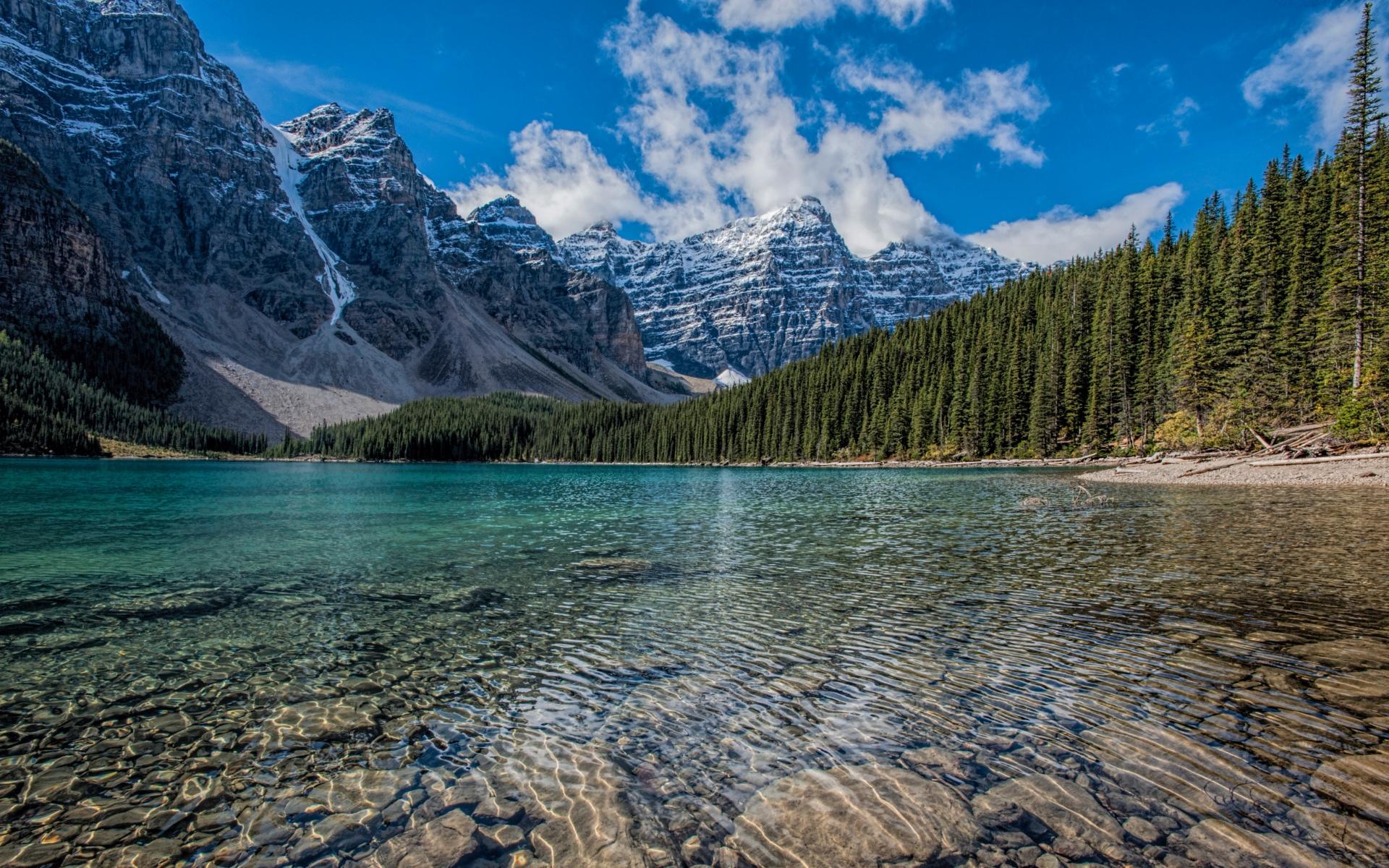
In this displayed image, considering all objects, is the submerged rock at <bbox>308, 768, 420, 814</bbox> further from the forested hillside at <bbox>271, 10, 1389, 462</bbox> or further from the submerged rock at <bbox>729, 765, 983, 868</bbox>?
the forested hillside at <bbox>271, 10, 1389, 462</bbox>

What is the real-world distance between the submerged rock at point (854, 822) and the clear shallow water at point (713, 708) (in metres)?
0.04

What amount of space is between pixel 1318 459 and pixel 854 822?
54160 millimetres

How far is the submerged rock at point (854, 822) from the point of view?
541cm

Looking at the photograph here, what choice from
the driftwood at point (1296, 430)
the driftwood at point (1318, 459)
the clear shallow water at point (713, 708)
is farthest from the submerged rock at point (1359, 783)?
the driftwood at point (1296, 430)

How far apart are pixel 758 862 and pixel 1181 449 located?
79894mm

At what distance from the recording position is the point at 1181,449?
6731 cm

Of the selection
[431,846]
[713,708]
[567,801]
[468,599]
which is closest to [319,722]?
[431,846]

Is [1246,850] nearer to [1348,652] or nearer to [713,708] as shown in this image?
[713,708]

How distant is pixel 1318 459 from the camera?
140 ft

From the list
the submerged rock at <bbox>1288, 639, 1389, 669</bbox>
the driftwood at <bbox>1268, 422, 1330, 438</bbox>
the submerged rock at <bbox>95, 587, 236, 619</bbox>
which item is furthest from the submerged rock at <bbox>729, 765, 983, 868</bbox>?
the driftwood at <bbox>1268, 422, 1330, 438</bbox>

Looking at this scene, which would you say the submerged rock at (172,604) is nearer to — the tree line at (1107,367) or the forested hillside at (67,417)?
the tree line at (1107,367)

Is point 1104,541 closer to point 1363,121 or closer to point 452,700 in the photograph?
point 452,700

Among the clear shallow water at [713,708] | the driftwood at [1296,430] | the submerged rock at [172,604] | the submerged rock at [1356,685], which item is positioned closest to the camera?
the clear shallow water at [713,708]

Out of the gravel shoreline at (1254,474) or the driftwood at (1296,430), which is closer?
the gravel shoreline at (1254,474)
